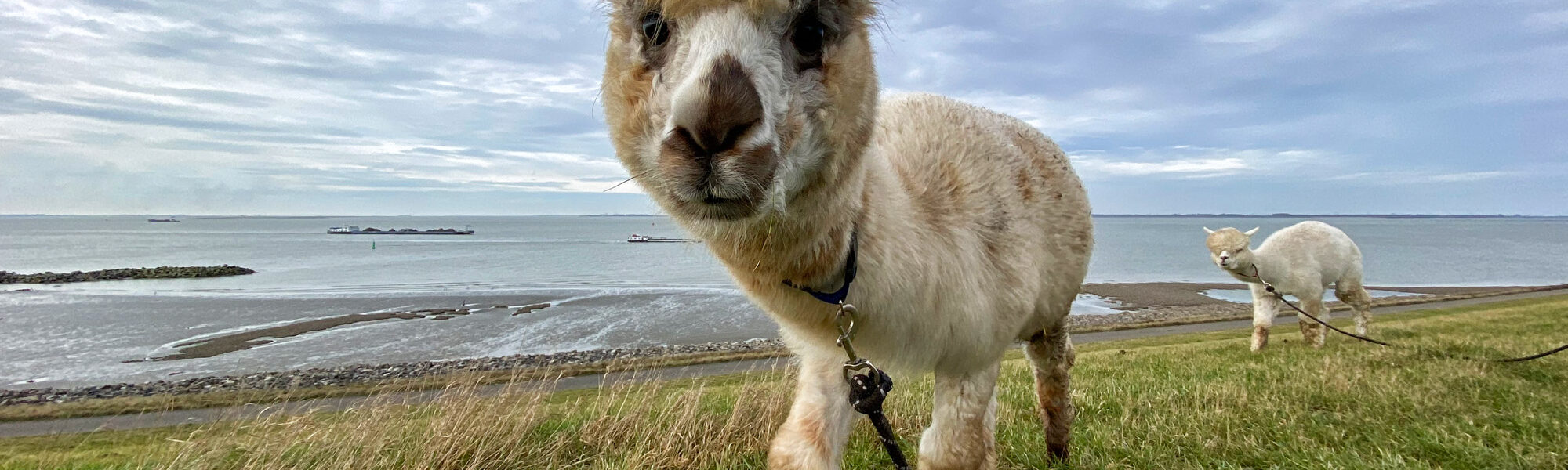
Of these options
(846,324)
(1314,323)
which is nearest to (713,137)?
(846,324)

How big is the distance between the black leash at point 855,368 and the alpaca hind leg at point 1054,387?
67.1 inches

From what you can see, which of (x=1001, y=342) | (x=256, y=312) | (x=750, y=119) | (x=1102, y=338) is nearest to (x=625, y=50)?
(x=750, y=119)

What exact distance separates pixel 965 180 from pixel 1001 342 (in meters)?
0.65

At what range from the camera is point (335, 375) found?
17.2 m

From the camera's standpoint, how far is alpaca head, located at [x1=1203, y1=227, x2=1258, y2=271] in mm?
11141

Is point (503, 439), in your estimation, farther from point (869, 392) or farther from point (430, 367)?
point (430, 367)

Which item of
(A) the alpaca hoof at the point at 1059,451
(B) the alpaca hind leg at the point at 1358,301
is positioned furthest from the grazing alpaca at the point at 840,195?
(B) the alpaca hind leg at the point at 1358,301

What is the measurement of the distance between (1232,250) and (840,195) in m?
11.2

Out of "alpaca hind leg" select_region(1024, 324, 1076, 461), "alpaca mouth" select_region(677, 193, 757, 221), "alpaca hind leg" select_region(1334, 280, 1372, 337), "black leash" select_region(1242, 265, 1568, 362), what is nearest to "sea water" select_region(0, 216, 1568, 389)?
"alpaca mouth" select_region(677, 193, 757, 221)

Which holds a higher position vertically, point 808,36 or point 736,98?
point 808,36

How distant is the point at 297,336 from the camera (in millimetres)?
24375

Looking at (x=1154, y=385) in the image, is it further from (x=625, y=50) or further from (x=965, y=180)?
(x=625, y=50)

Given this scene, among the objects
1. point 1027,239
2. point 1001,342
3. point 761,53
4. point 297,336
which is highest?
point 761,53

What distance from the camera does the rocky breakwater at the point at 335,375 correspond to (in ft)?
52.1
